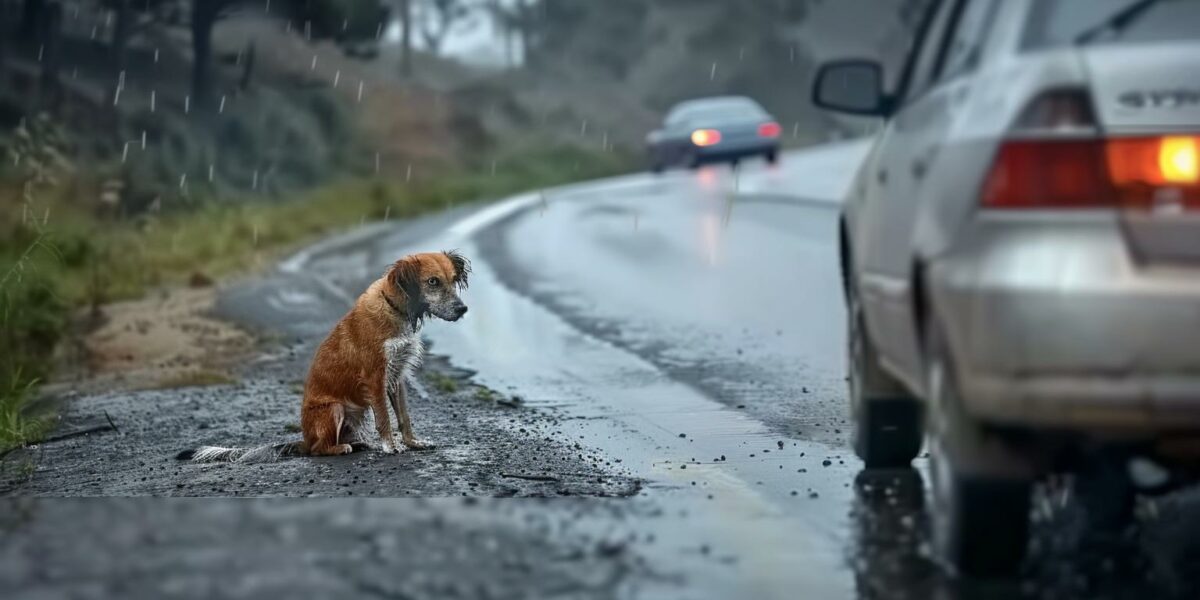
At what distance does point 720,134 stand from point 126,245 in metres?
16.0

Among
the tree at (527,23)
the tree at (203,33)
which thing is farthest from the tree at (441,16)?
the tree at (203,33)

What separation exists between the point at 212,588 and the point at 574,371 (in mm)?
6224

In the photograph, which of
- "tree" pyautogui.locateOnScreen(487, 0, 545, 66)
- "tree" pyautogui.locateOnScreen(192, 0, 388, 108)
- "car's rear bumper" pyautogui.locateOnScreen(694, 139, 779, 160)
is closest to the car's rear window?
"car's rear bumper" pyautogui.locateOnScreen(694, 139, 779, 160)

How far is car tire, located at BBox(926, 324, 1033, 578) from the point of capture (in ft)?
16.2

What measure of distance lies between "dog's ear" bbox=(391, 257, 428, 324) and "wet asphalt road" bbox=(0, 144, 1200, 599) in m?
0.60

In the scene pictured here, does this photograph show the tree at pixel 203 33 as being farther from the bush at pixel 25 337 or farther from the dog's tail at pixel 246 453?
the dog's tail at pixel 246 453

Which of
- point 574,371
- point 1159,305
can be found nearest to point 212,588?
point 1159,305

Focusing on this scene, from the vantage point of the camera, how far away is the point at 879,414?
7.11 m

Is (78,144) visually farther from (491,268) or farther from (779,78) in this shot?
(779,78)

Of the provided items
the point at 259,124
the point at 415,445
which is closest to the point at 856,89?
the point at 415,445

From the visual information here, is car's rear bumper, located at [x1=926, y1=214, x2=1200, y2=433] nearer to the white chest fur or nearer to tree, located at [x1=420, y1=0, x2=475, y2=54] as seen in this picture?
the white chest fur

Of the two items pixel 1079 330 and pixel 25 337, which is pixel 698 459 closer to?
pixel 1079 330

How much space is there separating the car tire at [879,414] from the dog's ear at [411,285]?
1952 mm

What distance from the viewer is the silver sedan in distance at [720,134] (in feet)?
123
